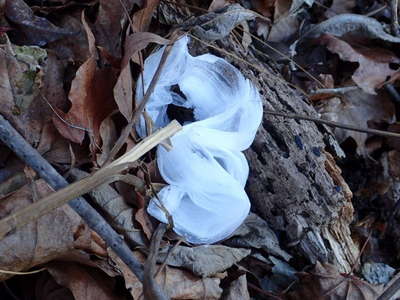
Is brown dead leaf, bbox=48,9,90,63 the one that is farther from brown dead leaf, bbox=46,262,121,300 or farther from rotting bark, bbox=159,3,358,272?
brown dead leaf, bbox=46,262,121,300

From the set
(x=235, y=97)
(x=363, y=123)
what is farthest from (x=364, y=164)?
(x=235, y=97)

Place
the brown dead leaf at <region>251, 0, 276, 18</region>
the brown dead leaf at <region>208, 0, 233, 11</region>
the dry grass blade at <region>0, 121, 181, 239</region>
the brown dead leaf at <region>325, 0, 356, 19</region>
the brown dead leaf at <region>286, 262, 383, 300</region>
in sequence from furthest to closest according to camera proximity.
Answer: the brown dead leaf at <region>325, 0, 356, 19</region> → the brown dead leaf at <region>251, 0, 276, 18</region> → the brown dead leaf at <region>208, 0, 233, 11</region> → the brown dead leaf at <region>286, 262, 383, 300</region> → the dry grass blade at <region>0, 121, 181, 239</region>

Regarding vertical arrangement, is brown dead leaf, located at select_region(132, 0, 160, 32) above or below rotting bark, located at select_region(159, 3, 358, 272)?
above

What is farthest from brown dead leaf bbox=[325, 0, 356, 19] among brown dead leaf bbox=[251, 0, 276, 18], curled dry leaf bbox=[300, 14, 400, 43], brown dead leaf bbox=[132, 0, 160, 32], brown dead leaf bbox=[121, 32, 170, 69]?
brown dead leaf bbox=[121, 32, 170, 69]

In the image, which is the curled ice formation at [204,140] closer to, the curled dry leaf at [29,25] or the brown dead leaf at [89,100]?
the brown dead leaf at [89,100]

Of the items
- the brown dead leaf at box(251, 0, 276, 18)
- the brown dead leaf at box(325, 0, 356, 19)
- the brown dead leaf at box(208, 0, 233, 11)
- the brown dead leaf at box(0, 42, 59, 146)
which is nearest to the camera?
the brown dead leaf at box(0, 42, 59, 146)
